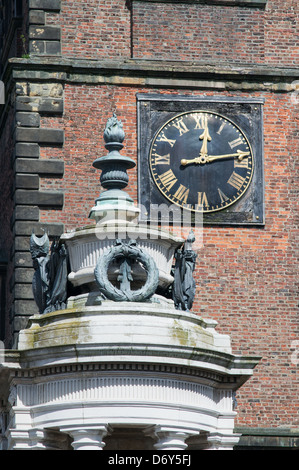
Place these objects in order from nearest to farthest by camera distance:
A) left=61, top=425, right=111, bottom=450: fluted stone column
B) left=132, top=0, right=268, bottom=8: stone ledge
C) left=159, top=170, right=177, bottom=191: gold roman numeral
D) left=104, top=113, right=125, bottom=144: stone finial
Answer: left=61, top=425, right=111, bottom=450: fluted stone column < left=104, top=113, right=125, bottom=144: stone finial < left=159, top=170, right=177, bottom=191: gold roman numeral < left=132, top=0, right=268, bottom=8: stone ledge

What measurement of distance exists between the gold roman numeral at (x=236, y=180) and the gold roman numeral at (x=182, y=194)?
2.98 ft

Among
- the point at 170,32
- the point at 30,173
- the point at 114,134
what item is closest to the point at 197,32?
the point at 170,32

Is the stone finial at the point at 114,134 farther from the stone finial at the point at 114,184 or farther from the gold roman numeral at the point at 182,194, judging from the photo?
the gold roman numeral at the point at 182,194

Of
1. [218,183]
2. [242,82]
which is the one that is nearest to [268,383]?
[218,183]

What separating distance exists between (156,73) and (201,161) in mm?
2020

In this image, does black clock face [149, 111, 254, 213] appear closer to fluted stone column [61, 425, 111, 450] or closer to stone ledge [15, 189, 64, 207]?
stone ledge [15, 189, 64, 207]

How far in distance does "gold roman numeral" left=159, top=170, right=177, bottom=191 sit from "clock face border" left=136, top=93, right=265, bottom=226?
19cm

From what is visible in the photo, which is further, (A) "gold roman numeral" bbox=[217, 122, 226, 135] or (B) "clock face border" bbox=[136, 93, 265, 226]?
(A) "gold roman numeral" bbox=[217, 122, 226, 135]

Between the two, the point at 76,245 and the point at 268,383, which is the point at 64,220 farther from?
the point at 76,245

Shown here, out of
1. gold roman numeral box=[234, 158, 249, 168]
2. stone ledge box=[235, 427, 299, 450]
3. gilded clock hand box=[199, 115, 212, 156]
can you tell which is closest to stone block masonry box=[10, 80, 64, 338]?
gilded clock hand box=[199, 115, 212, 156]

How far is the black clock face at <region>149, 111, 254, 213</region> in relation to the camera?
32250 millimetres

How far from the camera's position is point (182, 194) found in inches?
1270

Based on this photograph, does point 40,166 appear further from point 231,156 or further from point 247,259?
point 247,259

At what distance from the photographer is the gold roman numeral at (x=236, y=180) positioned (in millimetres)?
32469
